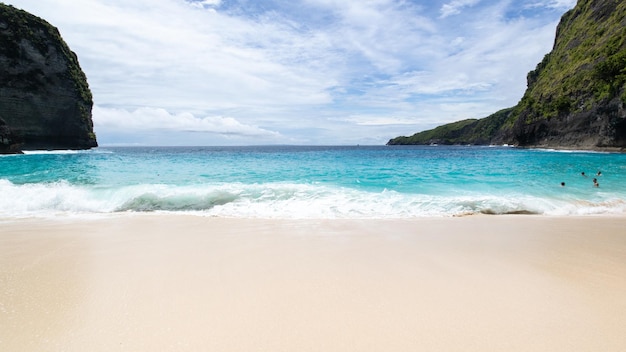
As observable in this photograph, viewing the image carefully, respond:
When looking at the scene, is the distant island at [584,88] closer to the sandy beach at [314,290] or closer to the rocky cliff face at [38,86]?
the sandy beach at [314,290]

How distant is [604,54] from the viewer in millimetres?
53969

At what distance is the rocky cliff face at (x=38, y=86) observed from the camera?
56375 millimetres

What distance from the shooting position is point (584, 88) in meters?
55.5

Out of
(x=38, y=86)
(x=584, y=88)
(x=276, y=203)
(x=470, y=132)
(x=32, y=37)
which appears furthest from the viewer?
(x=470, y=132)

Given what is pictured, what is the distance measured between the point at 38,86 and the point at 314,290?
3103 inches

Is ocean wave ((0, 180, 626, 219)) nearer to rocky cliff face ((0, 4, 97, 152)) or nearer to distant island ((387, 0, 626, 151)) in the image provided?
distant island ((387, 0, 626, 151))

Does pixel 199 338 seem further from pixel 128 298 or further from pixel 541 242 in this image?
pixel 541 242

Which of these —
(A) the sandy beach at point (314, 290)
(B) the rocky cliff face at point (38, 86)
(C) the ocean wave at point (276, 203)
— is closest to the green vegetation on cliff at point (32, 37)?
(B) the rocky cliff face at point (38, 86)

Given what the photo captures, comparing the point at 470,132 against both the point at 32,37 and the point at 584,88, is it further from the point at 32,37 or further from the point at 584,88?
the point at 32,37

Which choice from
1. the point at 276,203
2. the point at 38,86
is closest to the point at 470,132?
the point at 38,86

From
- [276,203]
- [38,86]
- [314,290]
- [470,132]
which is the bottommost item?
[276,203]

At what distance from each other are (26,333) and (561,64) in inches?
3815

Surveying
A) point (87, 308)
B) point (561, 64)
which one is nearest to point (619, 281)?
point (87, 308)

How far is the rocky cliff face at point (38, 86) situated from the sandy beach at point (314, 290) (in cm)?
6578
